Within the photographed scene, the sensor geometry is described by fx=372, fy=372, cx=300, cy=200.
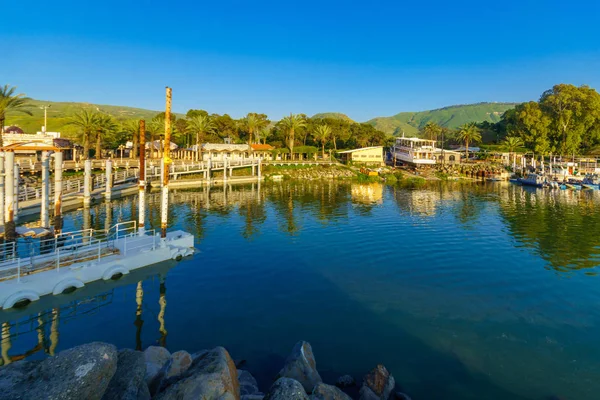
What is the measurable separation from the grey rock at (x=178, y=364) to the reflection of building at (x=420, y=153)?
9513 cm

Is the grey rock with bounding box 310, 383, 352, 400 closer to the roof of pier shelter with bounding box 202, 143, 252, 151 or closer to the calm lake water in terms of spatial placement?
the calm lake water

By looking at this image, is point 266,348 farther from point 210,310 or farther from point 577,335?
point 577,335

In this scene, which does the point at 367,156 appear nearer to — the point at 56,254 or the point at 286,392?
the point at 56,254

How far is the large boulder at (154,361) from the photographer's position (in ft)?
33.0

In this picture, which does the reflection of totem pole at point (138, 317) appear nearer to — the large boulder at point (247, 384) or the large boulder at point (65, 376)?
the large boulder at point (247, 384)

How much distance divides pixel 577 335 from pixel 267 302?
13.3 metres

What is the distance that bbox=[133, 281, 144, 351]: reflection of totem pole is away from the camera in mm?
14320

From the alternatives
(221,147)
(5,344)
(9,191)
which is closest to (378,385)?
(5,344)

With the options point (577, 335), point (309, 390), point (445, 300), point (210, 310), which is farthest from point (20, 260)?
point (577, 335)

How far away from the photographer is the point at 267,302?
717 inches

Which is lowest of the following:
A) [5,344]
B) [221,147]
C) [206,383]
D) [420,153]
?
[5,344]

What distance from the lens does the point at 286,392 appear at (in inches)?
314

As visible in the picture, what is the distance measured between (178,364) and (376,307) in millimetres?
10429

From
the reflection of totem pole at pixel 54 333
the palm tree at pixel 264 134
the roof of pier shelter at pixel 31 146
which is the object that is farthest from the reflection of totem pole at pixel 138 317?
the palm tree at pixel 264 134
